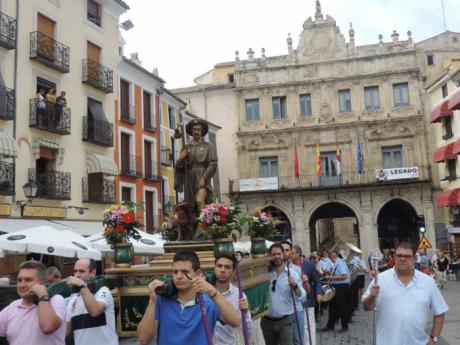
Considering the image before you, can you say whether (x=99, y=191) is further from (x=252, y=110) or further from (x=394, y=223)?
(x=394, y=223)

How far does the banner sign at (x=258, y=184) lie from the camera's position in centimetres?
3428

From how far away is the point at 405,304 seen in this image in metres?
4.79

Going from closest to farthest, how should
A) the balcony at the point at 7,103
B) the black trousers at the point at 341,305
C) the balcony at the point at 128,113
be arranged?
1. the black trousers at the point at 341,305
2. the balcony at the point at 7,103
3. the balcony at the point at 128,113

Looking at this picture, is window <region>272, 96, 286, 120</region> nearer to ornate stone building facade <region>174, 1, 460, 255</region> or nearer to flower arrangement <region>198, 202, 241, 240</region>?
ornate stone building facade <region>174, 1, 460, 255</region>

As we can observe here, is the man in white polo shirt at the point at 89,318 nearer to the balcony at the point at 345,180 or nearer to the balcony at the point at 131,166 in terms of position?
the balcony at the point at 131,166

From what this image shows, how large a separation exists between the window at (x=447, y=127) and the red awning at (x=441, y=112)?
0.53 metres

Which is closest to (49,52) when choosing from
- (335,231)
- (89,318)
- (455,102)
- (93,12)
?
(93,12)

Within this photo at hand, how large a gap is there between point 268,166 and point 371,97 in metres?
8.42

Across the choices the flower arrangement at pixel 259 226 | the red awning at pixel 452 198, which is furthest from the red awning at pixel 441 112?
the flower arrangement at pixel 259 226

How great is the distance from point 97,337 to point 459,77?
28.8m

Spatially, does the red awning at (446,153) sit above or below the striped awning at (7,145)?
above

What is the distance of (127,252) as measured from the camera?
6.39m

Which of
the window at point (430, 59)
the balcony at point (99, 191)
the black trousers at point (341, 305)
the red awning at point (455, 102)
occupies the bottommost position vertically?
the black trousers at point (341, 305)

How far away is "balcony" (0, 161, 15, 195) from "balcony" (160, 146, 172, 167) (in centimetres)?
1174
